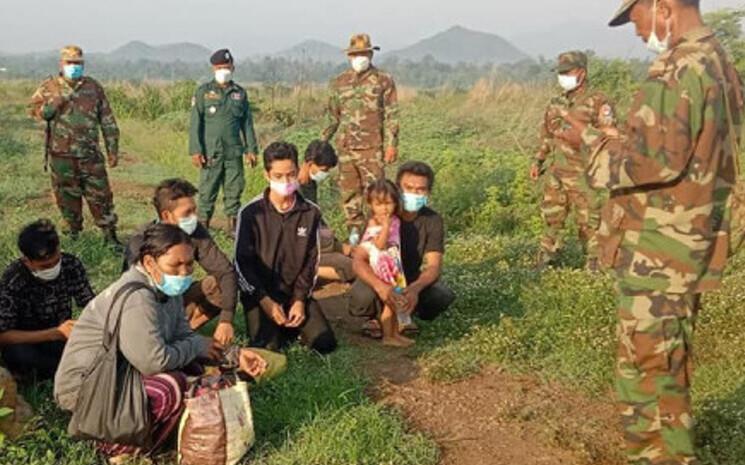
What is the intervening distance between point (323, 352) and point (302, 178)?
1630 millimetres

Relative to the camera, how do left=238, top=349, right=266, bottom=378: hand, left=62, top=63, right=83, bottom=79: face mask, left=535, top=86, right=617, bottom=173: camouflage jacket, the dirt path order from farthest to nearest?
left=62, top=63, right=83, bottom=79: face mask
left=535, top=86, right=617, bottom=173: camouflage jacket
left=238, top=349, right=266, bottom=378: hand
the dirt path

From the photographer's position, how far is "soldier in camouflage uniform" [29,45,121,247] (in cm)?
738

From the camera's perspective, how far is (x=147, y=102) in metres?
21.8

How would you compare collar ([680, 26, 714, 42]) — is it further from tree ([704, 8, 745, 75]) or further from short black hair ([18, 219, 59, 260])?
tree ([704, 8, 745, 75])

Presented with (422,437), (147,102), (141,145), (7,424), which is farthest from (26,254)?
(147,102)

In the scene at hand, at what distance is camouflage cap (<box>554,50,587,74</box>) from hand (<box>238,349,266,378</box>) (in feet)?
13.0

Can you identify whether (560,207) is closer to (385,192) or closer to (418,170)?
(418,170)

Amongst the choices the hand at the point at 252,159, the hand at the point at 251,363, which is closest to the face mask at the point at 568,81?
→ the hand at the point at 252,159

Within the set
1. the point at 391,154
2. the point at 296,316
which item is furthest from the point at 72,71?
the point at 296,316

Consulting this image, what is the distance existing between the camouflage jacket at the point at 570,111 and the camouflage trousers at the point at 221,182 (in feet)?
9.50

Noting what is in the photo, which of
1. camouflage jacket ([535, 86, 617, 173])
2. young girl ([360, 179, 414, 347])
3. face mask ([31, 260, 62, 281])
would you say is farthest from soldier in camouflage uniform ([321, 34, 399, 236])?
face mask ([31, 260, 62, 281])

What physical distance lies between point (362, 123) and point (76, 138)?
102 inches

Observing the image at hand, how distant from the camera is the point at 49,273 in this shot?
4.20 meters

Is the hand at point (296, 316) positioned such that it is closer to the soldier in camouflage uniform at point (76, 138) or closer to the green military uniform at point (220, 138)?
the soldier in camouflage uniform at point (76, 138)
